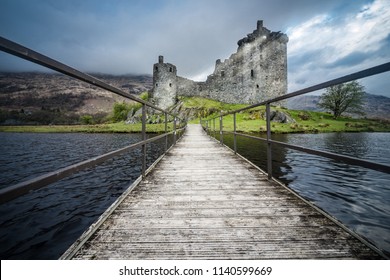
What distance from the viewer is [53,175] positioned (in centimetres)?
116

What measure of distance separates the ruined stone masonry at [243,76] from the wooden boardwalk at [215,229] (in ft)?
123

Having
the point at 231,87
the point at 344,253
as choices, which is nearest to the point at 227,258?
the point at 344,253

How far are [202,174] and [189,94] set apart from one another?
43.4 meters

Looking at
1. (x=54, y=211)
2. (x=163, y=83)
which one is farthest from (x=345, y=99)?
(x=54, y=211)

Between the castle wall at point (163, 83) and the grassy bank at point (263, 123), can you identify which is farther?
the castle wall at point (163, 83)

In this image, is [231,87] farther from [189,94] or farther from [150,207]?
[150,207]

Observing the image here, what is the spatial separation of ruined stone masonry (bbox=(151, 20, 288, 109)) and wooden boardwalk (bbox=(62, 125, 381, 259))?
3747cm

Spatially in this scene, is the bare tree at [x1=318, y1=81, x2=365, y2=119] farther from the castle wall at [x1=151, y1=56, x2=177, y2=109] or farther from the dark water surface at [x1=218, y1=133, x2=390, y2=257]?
the dark water surface at [x1=218, y1=133, x2=390, y2=257]

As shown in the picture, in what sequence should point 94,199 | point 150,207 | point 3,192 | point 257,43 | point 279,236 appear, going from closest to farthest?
point 3,192, point 279,236, point 150,207, point 94,199, point 257,43

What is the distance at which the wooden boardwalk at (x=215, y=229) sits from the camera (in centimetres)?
134

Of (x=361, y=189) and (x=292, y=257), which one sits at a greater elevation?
(x=292, y=257)

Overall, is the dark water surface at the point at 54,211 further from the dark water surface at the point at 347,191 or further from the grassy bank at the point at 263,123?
the grassy bank at the point at 263,123

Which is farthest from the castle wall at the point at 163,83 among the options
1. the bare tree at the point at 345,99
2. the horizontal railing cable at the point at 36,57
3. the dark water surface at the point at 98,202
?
the horizontal railing cable at the point at 36,57

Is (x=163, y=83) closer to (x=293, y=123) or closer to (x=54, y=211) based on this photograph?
(x=293, y=123)
